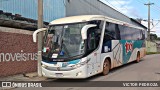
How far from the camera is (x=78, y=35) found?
12.6 metres

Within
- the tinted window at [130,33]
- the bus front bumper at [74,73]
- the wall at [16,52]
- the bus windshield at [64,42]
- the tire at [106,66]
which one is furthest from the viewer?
the tinted window at [130,33]

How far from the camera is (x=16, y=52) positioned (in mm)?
14867

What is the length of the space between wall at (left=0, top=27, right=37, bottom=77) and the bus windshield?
2.24 meters

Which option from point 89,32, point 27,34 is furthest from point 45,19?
point 89,32

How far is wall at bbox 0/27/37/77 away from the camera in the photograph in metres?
13.9

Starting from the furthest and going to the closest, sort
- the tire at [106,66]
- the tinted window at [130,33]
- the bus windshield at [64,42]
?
1. the tinted window at [130,33]
2. the tire at [106,66]
3. the bus windshield at [64,42]

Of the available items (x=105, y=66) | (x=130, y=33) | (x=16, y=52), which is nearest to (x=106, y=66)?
(x=105, y=66)

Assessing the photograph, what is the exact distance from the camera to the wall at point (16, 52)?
45.7ft

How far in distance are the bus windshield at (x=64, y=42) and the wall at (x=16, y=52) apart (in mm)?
2240

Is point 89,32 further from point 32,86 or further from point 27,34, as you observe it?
point 27,34

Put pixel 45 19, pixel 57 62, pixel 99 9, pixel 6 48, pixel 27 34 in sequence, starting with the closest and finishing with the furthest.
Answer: pixel 57 62, pixel 6 48, pixel 27 34, pixel 45 19, pixel 99 9

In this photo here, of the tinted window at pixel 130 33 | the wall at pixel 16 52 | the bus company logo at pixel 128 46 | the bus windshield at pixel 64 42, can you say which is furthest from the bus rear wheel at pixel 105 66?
the wall at pixel 16 52

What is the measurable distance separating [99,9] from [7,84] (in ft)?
72.9

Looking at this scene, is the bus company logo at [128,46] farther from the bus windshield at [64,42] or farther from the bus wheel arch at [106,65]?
the bus windshield at [64,42]
